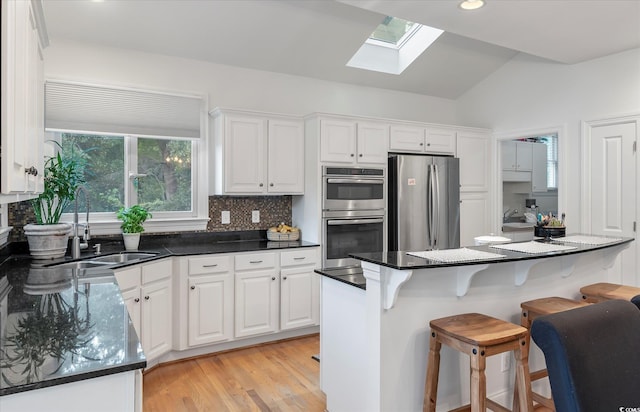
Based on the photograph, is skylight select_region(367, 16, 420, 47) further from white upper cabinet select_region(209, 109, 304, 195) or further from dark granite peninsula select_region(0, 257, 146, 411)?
dark granite peninsula select_region(0, 257, 146, 411)

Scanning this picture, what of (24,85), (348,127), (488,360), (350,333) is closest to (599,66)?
(348,127)

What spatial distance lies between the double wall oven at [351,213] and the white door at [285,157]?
1.04 feet

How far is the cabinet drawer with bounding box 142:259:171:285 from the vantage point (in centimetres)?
304

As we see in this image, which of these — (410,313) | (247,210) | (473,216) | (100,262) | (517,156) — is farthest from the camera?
(517,156)

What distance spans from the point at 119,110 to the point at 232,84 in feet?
3.53

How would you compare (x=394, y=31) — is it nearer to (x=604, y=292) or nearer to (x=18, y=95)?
(x=604, y=292)

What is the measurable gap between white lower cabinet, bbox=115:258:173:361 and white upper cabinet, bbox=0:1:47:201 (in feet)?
3.80

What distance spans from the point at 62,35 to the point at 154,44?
688 millimetres

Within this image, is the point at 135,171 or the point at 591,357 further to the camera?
the point at 135,171

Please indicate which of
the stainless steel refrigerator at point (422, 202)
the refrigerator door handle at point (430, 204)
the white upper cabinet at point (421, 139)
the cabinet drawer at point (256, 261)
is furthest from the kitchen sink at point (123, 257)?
the refrigerator door handle at point (430, 204)

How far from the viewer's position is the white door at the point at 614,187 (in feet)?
12.5

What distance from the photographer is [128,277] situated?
112 inches

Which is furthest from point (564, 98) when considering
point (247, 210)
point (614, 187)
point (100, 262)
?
point (100, 262)

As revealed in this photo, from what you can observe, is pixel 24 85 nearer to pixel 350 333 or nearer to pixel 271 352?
pixel 350 333
